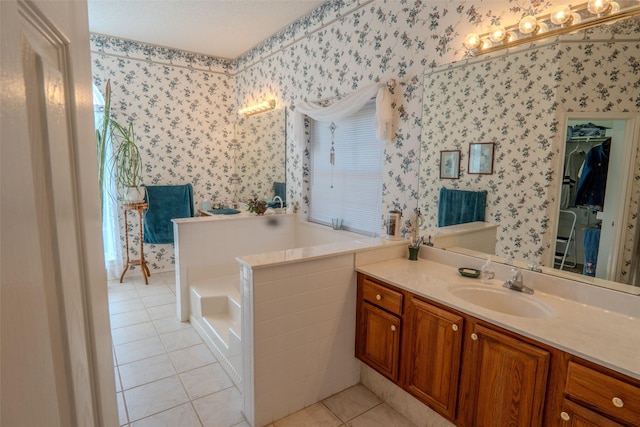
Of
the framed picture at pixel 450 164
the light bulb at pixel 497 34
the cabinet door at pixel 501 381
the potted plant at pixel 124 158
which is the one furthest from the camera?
the potted plant at pixel 124 158

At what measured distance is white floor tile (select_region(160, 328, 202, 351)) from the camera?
9.42 feet

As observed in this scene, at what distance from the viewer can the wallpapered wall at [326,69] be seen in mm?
2271

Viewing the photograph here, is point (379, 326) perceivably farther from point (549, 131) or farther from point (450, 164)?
point (549, 131)

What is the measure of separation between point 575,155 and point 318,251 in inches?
56.8

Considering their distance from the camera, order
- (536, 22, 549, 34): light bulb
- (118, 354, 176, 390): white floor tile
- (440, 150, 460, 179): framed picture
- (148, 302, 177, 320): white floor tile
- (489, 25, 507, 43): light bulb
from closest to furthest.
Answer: (536, 22, 549, 34): light bulb → (489, 25, 507, 43): light bulb → (440, 150, 460, 179): framed picture → (118, 354, 176, 390): white floor tile → (148, 302, 177, 320): white floor tile

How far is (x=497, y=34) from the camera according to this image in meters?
1.92

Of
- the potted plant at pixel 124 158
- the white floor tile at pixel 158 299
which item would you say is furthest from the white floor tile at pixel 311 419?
the potted plant at pixel 124 158

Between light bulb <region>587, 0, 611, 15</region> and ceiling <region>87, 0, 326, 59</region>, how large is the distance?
2.17 m

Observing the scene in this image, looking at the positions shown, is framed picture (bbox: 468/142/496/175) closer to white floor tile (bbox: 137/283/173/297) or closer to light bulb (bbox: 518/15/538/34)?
light bulb (bbox: 518/15/538/34)

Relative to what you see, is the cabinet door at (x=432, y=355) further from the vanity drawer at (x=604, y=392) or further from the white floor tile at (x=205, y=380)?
the white floor tile at (x=205, y=380)

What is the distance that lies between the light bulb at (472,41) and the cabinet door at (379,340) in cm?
165

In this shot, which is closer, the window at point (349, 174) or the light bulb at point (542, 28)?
the light bulb at point (542, 28)

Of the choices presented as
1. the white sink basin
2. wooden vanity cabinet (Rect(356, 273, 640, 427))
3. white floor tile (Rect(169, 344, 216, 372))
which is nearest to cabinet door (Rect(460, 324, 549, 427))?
wooden vanity cabinet (Rect(356, 273, 640, 427))

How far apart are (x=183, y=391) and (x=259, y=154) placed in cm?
286
